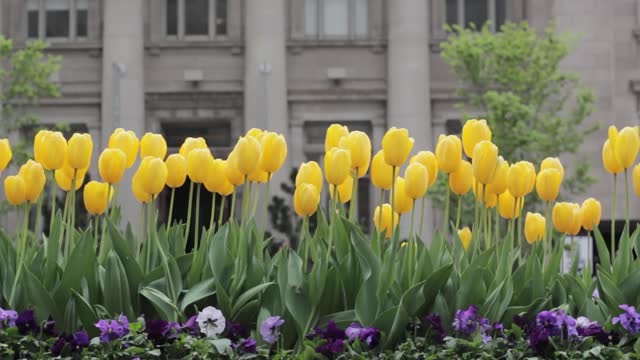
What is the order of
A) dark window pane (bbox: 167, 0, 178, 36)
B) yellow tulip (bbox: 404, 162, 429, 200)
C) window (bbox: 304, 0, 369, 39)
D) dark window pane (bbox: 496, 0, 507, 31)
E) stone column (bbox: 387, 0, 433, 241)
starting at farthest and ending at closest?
1. dark window pane (bbox: 167, 0, 178, 36)
2. dark window pane (bbox: 496, 0, 507, 31)
3. window (bbox: 304, 0, 369, 39)
4. stone column (bbox: 387, 0, 433, 241)
5. yellow tulip (bbox: 404, 162, 429, 200)

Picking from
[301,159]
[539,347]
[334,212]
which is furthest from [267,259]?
[301,159]


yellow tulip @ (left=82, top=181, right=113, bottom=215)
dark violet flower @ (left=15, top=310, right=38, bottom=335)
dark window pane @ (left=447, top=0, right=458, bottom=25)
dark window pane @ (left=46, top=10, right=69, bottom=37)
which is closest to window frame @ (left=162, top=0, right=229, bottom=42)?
dark window pane @ (left=46, top=10, right=69, bottom=37)

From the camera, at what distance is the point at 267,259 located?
204 inches

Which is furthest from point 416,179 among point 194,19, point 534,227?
point 194,19

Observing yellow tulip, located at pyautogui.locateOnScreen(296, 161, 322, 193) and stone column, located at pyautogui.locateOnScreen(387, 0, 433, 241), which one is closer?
yellow tulip, located at pyautogui.locateOnScreen(296, 161, 322, 193)

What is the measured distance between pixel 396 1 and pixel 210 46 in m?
5.40

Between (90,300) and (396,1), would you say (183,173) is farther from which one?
(396,1)

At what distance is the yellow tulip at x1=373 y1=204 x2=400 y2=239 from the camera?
534 cm

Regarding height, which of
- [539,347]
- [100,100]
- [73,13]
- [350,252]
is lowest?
[539,347]

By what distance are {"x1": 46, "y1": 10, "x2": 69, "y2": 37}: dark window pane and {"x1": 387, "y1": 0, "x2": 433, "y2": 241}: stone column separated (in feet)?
30.3

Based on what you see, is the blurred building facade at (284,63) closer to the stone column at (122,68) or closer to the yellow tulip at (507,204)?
the stone column at (122,68)

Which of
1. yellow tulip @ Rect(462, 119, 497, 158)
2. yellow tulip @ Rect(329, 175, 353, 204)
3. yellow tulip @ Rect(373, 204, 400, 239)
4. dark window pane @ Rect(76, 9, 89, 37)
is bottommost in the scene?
yellow tulip @ Rect(373, 204, 400, 239)

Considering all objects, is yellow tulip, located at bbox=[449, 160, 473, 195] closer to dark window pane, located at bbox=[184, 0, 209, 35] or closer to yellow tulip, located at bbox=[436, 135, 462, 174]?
yellow tulip, located at bbox=[436, 135, 462, 174]

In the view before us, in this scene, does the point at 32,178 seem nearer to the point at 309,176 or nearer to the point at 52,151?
the point at 52,151
